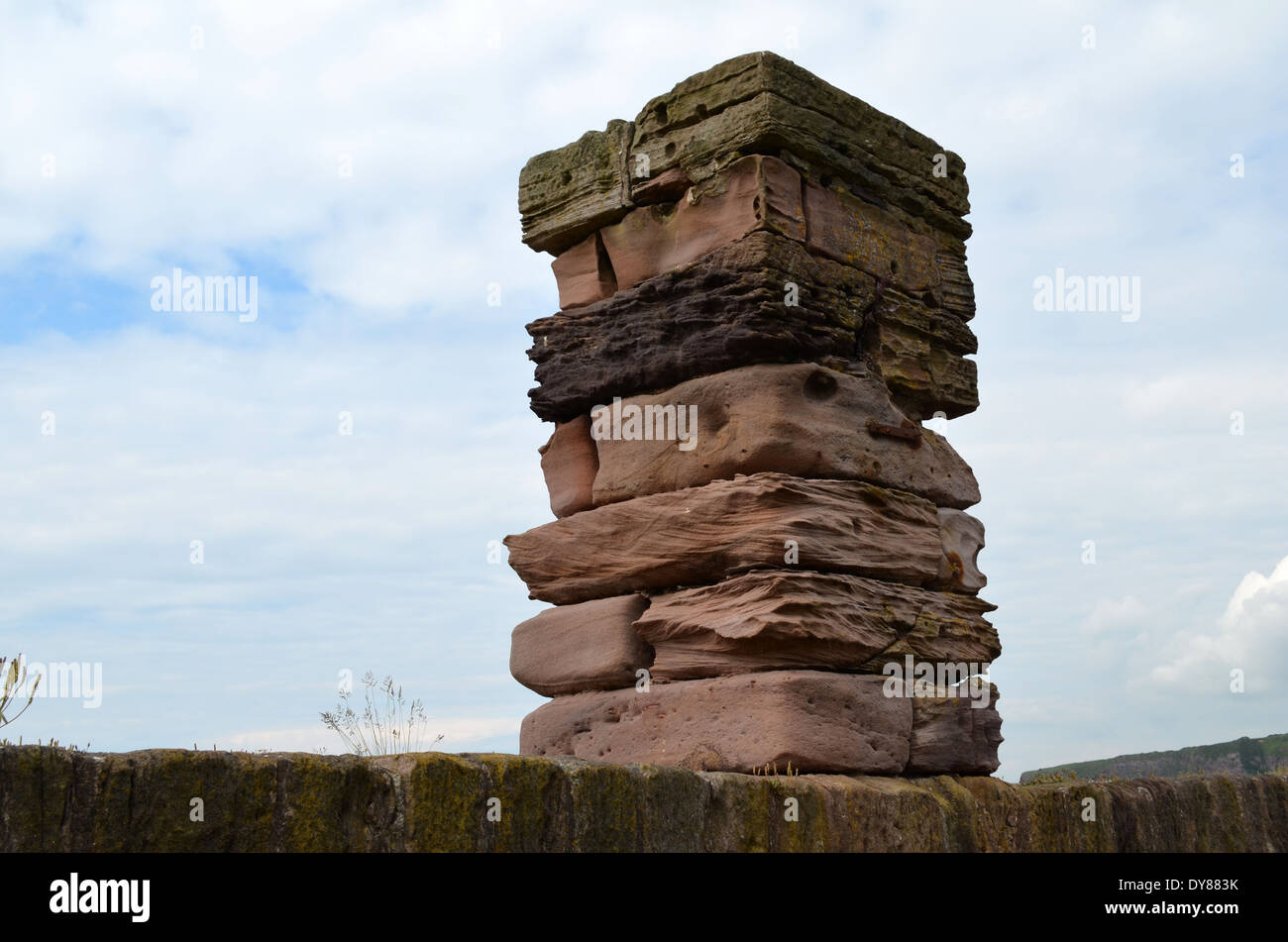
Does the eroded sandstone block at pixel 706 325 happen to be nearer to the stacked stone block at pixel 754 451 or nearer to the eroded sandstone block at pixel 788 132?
the stacked stone block at pixel 754 451

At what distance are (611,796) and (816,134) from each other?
350 cm

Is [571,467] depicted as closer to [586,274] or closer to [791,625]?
[586,274]

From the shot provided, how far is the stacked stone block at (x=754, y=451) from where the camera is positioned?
540 centimetres

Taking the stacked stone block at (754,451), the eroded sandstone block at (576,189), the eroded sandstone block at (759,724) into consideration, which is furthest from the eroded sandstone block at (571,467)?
the eroded sandstone block at (759,724)

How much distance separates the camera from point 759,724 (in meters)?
5.16

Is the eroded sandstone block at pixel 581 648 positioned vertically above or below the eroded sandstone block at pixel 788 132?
below

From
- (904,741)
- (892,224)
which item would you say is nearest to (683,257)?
(892,224)

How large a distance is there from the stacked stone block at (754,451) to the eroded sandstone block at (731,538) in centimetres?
1

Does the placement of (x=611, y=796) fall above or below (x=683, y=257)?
below

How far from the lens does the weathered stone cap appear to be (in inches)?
233

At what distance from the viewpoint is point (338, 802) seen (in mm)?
3256

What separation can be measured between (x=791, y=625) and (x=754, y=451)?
A: 0.80 metres

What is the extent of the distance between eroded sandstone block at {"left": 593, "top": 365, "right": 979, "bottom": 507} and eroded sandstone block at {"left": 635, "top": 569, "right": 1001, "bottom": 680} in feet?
1.68
